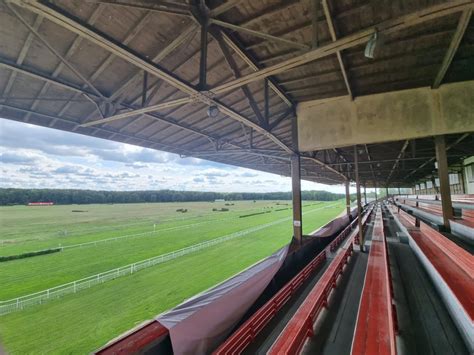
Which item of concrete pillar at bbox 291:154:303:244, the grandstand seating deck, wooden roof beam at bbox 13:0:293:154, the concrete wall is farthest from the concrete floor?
wooden roof beam at bbox 13:0:293:154

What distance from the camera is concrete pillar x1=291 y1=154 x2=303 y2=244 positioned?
7.47 metres

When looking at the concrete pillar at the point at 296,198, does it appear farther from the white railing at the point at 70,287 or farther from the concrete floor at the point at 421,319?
the white railing at the point at 70,287

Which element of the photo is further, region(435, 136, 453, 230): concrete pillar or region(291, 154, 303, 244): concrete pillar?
region(291, 154, 303, 244): concrete pillar

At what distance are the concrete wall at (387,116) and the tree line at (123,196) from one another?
195 feet

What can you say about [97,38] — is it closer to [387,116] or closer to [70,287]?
[387,116]

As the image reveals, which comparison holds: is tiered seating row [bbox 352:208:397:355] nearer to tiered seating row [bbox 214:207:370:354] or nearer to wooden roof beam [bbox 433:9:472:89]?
tiered seating row [bbox 214:207:370:354]

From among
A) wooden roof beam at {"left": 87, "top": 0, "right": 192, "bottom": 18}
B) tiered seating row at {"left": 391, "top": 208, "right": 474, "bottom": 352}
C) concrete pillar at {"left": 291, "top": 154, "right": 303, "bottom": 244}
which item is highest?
wooden roof beam at {"left": 87, "top": 0, "right": 192, "bottom": 18}

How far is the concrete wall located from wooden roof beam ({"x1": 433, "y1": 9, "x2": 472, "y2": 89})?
515mm

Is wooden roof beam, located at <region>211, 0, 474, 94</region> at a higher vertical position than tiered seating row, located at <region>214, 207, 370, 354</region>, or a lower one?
higher

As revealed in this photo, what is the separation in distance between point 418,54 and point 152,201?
3922 inches

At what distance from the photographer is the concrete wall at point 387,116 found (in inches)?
201

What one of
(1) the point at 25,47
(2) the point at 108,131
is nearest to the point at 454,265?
(1) the point at 25,47

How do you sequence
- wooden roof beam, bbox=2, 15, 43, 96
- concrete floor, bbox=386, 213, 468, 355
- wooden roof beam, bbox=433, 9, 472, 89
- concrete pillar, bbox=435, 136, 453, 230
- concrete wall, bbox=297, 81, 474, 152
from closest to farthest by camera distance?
concrete floor, bbox=386, 213, 468, 355 < wooden roof beam, bbox=433, 9, 472, 89 < wooden roof beam, bbox=2, 15, 43, 96 < concrete wall, bbox=297, 81, 474, 152 < concrete pillar, bbox=435, 136, 453, 230

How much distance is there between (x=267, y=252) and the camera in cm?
1831
